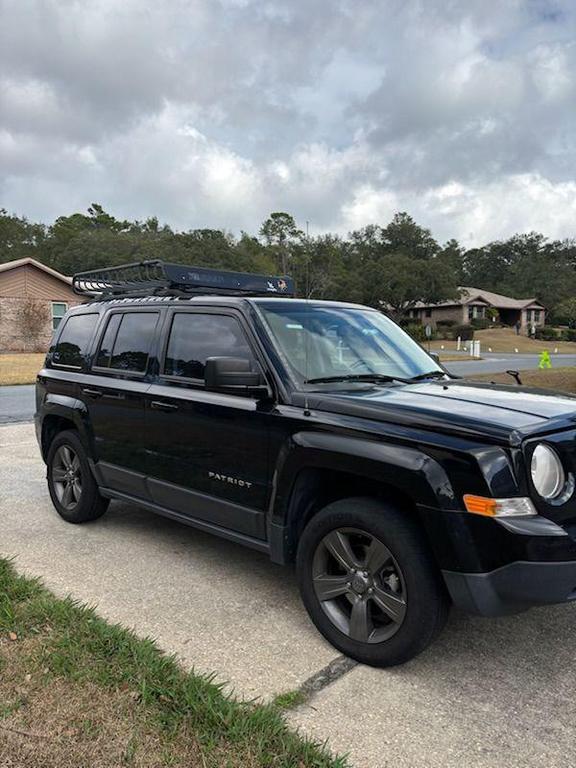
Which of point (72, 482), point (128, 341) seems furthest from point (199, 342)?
point (72, 482)

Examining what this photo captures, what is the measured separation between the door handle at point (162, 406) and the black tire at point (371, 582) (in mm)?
1306

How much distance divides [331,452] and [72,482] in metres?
2.96

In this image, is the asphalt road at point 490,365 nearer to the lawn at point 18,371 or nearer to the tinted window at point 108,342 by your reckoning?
the lawn at point 18,371

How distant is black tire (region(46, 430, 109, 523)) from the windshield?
85.1 inches

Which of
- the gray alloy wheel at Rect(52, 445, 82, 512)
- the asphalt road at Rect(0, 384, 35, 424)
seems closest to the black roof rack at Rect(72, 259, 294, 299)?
the gray alloy wheel at Rect(52, 445, 82, 512)

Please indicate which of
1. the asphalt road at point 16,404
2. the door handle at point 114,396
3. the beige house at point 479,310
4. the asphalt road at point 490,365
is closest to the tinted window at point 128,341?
the door handle at point 114,396

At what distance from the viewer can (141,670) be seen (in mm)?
2777

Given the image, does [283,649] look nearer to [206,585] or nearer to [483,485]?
[206,585]

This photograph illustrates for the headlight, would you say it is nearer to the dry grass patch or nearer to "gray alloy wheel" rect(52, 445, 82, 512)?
the dry grass patch

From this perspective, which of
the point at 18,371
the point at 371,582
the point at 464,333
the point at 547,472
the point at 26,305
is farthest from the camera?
the point at 464,333

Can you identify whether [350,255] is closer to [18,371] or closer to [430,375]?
[18,371]

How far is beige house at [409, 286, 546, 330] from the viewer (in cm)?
6969

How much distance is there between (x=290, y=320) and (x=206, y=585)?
1.78 m

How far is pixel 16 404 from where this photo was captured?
13109 mm
